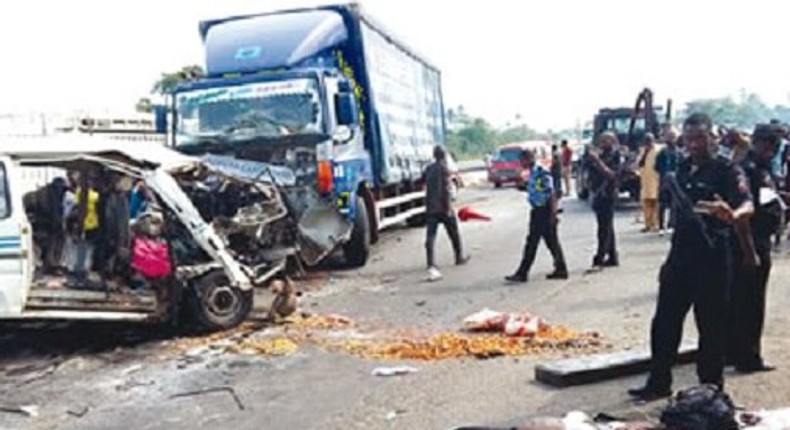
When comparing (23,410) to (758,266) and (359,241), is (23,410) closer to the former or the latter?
(758,266)

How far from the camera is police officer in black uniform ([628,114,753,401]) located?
6125 millimetres

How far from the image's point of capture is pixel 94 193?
10.2 meters

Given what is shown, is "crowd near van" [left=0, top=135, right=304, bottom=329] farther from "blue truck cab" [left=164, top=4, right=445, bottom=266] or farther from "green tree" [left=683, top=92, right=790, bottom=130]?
"green tree" [left=683, top=92, right=790, bottom=130]

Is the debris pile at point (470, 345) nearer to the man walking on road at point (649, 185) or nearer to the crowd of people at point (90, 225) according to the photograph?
the crowd of people at point (90, 225)

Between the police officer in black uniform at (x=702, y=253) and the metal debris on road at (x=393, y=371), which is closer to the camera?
the police officer in black uniform at (x=702, y=253)

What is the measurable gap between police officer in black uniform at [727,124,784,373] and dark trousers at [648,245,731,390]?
73cm

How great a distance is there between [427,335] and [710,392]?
A: 402 centimetres

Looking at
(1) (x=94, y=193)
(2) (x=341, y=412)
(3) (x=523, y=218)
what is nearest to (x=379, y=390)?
(2) (x=341, y=412)

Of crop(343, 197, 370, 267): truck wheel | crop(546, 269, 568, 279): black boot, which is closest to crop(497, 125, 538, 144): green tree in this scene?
crop(343, 197, 370, 267): truck wheel

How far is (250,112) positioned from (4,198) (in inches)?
208

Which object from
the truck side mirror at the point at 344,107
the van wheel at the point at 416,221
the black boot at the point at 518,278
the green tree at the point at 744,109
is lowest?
the black boot at the point at 518,278

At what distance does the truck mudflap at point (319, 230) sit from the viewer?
1230 cm

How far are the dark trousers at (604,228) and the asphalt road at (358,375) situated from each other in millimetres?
535

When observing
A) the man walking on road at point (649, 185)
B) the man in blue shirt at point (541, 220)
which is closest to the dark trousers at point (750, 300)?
the man in blue shirt at point (541, 220)
